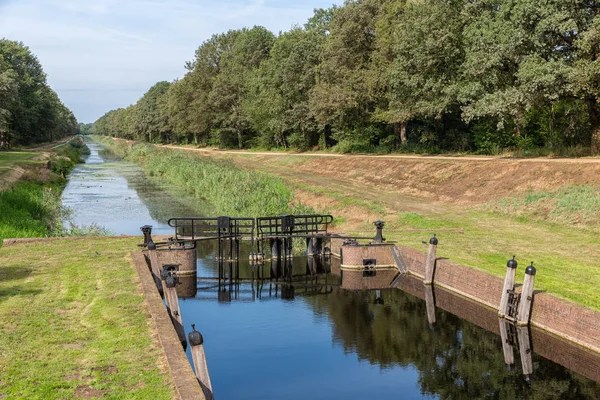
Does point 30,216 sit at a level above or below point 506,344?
above

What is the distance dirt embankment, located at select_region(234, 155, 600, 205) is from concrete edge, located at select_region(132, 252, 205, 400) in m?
21.7

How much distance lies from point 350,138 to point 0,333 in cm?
5418

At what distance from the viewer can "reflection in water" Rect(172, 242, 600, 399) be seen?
12297 mm

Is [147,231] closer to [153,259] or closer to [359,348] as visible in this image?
[153,259]

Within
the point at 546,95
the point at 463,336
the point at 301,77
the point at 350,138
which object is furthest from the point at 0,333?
the point at 301,77

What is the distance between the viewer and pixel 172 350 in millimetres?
10164

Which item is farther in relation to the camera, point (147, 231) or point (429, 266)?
point (147, 231)

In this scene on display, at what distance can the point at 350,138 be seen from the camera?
6322 centimetres

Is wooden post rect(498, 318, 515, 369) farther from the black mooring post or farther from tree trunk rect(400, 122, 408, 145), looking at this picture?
tree trunk rect(400, 122, 408, 145)

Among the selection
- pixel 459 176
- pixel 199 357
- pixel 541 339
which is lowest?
pixel 541 339

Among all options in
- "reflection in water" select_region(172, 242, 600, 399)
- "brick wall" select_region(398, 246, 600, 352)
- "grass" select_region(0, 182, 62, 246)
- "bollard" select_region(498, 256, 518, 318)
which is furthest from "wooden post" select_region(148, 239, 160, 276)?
"bollard" select_region(498, 256, 518, 318)

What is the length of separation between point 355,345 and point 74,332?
23.1 feet

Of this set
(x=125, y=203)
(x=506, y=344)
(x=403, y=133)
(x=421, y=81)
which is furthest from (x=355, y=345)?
(x=403, y=133)

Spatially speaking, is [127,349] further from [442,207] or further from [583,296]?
[442,207]
